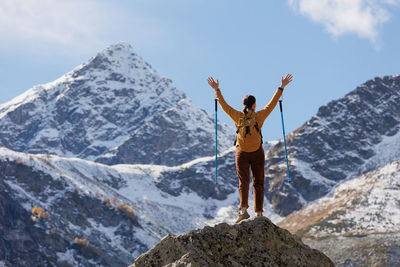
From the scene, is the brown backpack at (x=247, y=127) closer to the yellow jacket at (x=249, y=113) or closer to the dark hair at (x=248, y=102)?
the yellow jacket at (x=249, y=113)

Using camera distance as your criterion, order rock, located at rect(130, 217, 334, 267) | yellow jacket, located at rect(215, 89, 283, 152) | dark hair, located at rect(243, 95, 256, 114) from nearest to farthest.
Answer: rock, located at rect(130, 217, 334, 267)
yellow jacket, located at rect(215, 89, 283, 152)
dark hair, located at rect(243, 95, 256, 114)

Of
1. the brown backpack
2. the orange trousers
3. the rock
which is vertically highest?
the brown backpack

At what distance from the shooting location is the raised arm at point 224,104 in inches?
518

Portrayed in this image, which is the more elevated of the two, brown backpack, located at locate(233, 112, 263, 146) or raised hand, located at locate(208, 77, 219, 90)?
raised hand, located at locate(208, 77, 219, 90)

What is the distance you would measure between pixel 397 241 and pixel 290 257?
18170 centimetres

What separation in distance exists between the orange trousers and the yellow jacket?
6.0 inches

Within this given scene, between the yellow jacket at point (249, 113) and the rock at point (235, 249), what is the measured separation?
7.26 ft

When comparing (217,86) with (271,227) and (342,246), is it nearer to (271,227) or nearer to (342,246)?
(271,227)

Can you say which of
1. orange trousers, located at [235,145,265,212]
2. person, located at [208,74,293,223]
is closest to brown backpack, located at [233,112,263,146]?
person, located at [208,74,293,223]

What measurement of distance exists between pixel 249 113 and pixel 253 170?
3.91 ft

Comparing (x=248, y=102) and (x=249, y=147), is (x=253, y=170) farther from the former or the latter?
(x=248, y=102)

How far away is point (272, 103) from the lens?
44.3 feet

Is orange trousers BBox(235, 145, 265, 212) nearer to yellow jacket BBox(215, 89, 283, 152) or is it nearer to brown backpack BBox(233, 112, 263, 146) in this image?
yellow jacket BBox(215, 89, 283, 152)

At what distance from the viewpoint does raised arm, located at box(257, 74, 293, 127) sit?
1293cm
